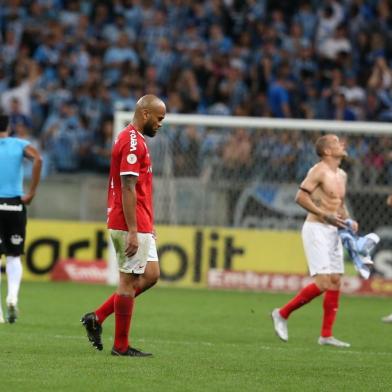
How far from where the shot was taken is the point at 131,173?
9.36 m

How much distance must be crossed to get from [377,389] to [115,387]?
201cm

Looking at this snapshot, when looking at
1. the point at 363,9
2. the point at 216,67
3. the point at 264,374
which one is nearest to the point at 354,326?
the point at 264,374

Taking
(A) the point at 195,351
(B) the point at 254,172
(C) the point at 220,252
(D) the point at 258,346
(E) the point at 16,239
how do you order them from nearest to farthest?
1. (A) the point at 195,351
2. (D) the point at 258,346
3. (E) the point at 16,239
4. (C) the point at 220,252
5. (B) the point at 254,172

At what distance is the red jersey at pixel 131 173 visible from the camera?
9.40 m

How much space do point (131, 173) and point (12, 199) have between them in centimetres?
430

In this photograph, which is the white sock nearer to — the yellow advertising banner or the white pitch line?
the white pitch line

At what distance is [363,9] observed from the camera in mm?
25625

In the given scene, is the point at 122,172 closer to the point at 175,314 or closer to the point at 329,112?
the point at 175,314

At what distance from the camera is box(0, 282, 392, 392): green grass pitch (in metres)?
8.48

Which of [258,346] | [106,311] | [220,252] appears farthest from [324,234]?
[220,252]

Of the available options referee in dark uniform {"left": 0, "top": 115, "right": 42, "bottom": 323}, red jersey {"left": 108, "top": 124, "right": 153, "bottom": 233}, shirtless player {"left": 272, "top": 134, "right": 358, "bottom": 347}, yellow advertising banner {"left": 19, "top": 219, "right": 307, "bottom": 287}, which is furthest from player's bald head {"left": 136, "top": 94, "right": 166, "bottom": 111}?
yellow advertising banner {"left": 19, "top": 219, "right": 307, "bottom": 287}

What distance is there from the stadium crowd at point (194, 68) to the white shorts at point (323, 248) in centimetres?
812

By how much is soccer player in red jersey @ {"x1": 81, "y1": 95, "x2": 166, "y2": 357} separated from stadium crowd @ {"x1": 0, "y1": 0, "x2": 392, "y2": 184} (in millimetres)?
10840

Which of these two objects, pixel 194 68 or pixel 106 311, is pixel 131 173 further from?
pixel 194 68
